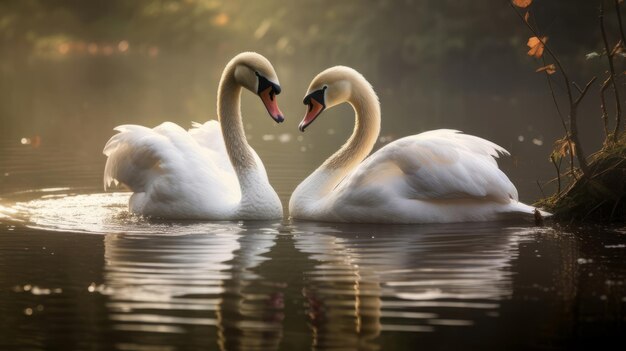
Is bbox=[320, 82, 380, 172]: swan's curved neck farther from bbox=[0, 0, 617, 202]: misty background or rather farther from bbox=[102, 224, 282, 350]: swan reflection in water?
bbox=[102, 224, 282, 350]: swan reflection in water

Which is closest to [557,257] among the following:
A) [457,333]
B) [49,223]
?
[457,333]

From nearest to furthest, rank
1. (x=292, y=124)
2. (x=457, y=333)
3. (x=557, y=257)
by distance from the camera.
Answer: (x=457, y=333), (x=557, y=257), (x=292, y=124)

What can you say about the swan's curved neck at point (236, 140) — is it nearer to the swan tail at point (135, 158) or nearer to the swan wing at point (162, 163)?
the swan wing at point (162, 163)

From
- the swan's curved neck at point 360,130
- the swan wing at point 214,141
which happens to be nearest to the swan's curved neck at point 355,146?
the swan's curved neck at point 360,130

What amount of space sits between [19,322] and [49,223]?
11.2 feet

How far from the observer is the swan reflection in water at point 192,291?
5.85 meters

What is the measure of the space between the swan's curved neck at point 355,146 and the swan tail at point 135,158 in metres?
1.30

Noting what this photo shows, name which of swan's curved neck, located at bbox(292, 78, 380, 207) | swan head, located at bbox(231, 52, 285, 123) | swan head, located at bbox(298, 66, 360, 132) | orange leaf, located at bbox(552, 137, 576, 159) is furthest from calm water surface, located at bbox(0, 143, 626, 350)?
swan head, located at bbox(298, 66, 360, 132)

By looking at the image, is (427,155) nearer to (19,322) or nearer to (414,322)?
(414,322)

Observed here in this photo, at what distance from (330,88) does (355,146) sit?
577mm

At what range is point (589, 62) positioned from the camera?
28547 mm

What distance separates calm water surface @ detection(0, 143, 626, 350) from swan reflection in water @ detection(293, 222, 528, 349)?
0.04 ft

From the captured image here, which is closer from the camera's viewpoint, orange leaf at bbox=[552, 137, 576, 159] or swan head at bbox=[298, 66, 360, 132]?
orange leaf at bbox=[552, 137, 576, 159]

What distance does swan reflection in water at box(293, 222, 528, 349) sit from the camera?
6.07 metres
